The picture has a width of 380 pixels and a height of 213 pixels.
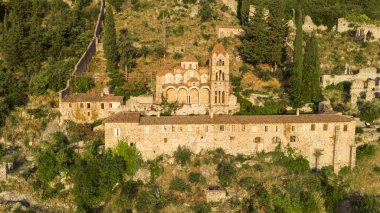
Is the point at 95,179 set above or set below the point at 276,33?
below

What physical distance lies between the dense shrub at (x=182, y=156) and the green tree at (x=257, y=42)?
710 inches

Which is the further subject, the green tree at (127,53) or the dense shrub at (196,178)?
the green tree at (127,53)

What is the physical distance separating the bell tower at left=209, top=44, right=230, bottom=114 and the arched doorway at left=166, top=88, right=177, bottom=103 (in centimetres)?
364

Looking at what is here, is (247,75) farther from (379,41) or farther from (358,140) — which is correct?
(379,41)

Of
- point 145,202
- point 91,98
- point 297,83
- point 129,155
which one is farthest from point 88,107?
point 297,83

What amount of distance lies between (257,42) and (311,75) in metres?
8.52

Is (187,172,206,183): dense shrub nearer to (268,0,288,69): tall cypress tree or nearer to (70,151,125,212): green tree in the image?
(70,151,125,212): green tree

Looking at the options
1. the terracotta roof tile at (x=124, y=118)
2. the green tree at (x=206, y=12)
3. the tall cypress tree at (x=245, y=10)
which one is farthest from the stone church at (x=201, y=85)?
the green tree at (x=206, y=12)

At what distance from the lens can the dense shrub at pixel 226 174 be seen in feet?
123

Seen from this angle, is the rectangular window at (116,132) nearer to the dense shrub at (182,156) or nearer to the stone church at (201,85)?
the dense shrub at (182,156)

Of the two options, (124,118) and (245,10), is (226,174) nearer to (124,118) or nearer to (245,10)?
(124,118)

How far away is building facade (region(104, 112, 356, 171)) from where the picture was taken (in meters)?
38.5

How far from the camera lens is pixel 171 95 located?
147 ft

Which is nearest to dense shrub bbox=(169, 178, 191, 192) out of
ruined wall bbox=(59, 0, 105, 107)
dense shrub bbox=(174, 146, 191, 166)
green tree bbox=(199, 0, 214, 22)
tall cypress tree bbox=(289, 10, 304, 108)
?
dense shrub bbox=(174, 146, 191, 166)
